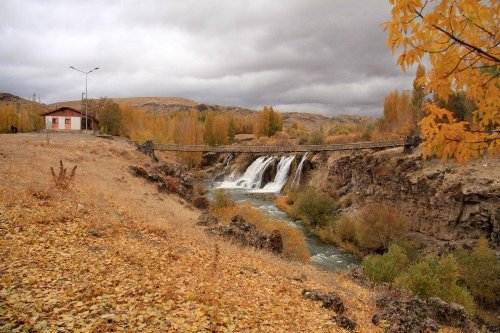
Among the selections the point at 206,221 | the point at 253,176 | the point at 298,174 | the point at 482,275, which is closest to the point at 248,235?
the point at 206,221

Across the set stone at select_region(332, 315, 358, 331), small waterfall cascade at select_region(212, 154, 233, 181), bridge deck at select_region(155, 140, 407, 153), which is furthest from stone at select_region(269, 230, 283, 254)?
small waterfall cascade at select_region(212, 154, 233, 181)

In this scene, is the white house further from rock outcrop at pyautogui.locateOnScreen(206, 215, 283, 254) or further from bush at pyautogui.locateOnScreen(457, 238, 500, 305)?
bush at pyautogui.locateOnScreen(457, 238, 500, 305)

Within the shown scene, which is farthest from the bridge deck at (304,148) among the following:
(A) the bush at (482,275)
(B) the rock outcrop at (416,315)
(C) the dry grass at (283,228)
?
(B) the rock outcrop at (416,315)

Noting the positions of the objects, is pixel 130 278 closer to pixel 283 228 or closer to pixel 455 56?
pixel 455 56

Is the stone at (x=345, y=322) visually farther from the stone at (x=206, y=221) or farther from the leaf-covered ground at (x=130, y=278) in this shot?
the stone at (x=206, y=221)

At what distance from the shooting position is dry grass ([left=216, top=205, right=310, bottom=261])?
24831mm

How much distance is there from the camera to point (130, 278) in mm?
9820

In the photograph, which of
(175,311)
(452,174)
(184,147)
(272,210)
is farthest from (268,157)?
(175,311)

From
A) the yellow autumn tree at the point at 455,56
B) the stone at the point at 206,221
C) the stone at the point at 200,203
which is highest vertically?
the yellow autumn tree at the point at 455,56

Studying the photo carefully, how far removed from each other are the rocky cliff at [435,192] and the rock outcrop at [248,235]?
18238mm

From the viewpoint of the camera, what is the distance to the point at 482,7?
388cm

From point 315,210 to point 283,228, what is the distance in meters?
16.5

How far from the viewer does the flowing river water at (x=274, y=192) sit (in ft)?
111

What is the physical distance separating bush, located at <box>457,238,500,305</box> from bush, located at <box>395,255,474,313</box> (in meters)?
3.22
